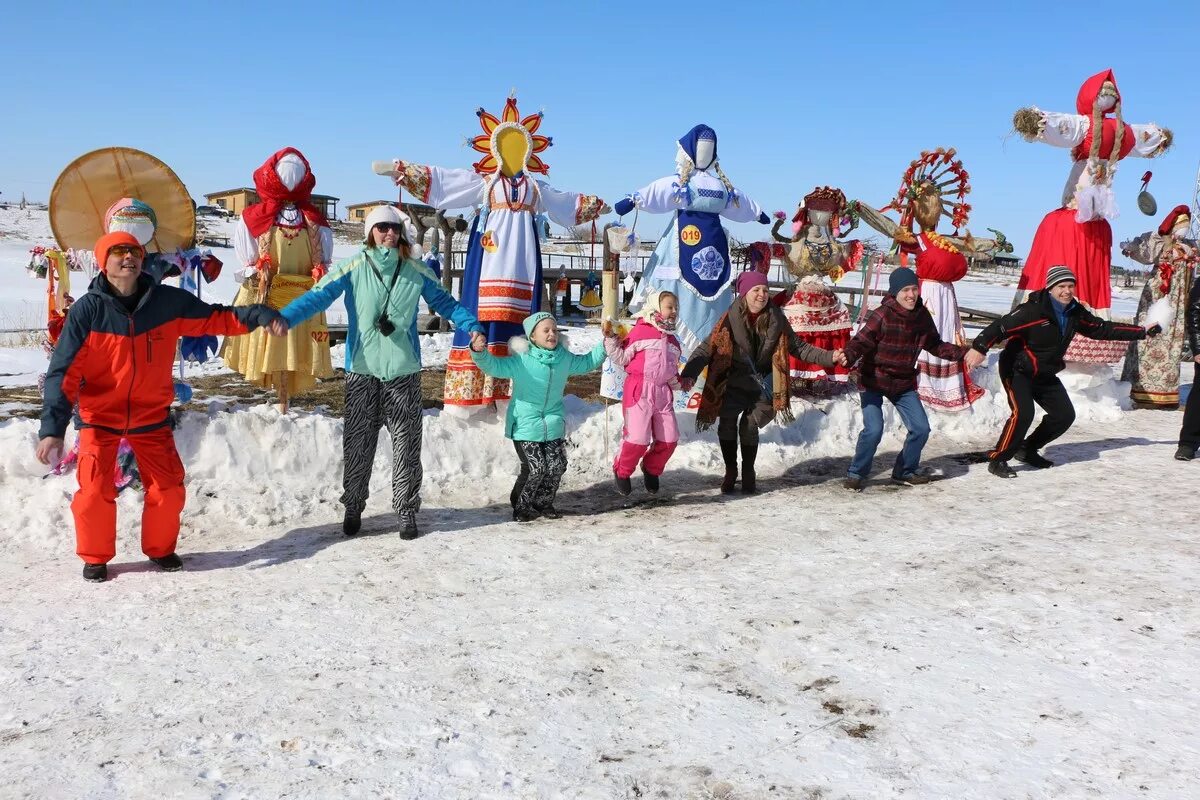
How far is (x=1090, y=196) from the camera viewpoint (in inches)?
324

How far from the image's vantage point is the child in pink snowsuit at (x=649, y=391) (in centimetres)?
559

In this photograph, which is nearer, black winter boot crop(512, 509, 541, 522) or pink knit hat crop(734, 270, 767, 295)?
black winter boot crop(512, 509, 541, 522)

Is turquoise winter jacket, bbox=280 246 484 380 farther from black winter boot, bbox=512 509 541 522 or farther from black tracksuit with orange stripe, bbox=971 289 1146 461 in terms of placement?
black tracksuit with orange stripe, bbox=971 289 1146 461

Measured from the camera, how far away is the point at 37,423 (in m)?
5.27

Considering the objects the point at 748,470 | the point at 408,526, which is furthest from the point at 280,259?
the point at 748,470

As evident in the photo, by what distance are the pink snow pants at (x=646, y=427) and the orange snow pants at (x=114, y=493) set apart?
8.65ft

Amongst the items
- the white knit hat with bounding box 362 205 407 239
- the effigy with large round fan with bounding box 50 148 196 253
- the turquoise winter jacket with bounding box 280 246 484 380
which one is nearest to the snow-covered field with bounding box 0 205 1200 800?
the turquoise winter jacket with bounding box 280 246 484 380

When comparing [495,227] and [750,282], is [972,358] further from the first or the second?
[495,227]

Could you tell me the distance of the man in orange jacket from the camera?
3.89 metres

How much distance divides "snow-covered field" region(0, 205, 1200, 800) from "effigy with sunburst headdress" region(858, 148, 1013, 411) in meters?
2.05

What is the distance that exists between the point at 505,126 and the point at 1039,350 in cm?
433

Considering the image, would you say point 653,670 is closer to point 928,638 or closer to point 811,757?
point 811,757

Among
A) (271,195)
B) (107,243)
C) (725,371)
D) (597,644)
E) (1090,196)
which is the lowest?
(597,644)

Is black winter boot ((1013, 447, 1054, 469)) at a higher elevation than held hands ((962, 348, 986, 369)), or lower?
lower
